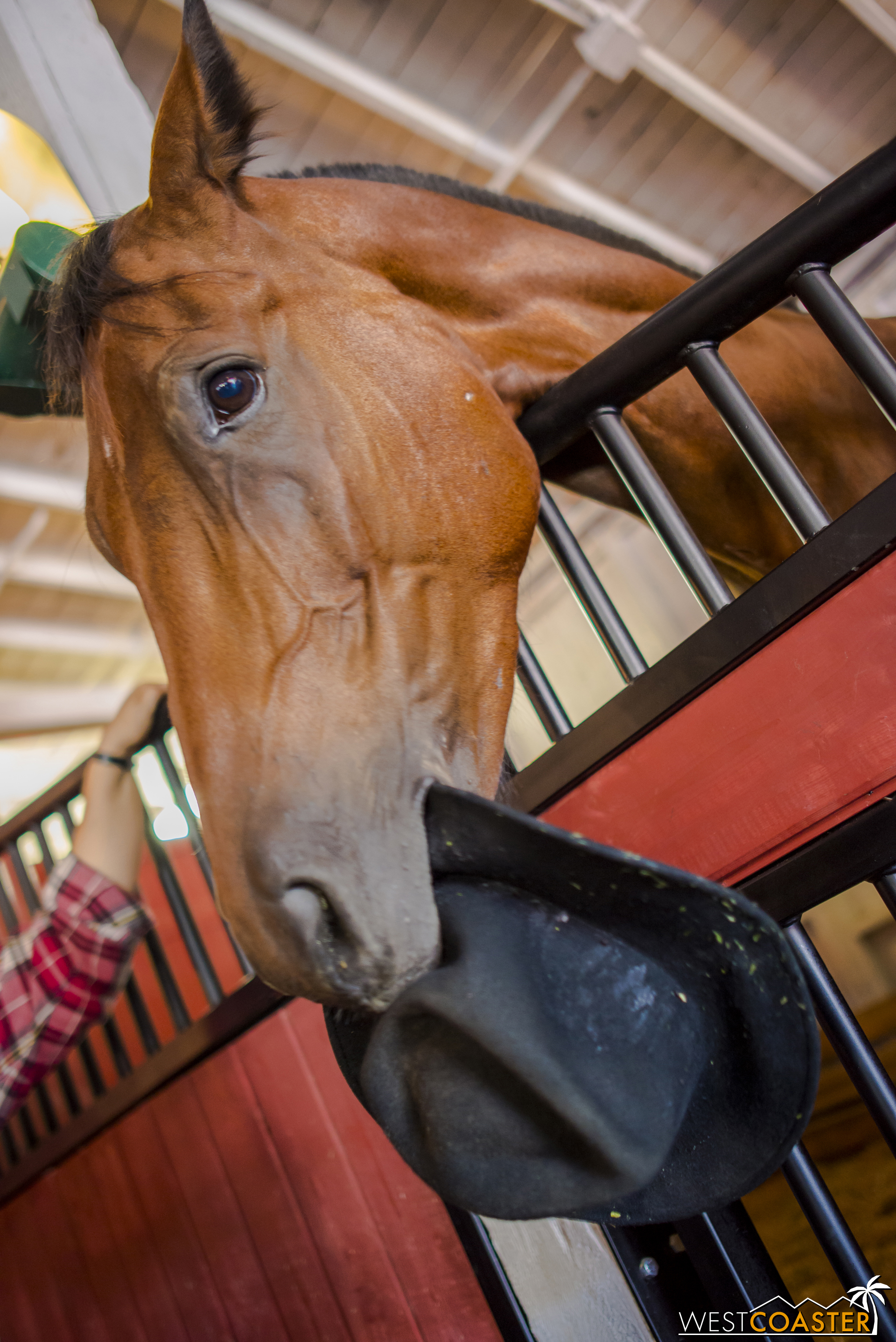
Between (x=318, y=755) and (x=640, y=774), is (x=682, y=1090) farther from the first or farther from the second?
(x=640, y=774)

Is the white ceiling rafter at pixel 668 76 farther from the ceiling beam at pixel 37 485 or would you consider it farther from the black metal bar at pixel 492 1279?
the black metal bar at pixel 492 1279

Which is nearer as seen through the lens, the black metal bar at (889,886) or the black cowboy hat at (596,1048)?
the black cowboy hat at (596,1048)

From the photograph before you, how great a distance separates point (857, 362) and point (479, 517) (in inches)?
18.5

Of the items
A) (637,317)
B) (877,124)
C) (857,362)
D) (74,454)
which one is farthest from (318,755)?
(877,124)

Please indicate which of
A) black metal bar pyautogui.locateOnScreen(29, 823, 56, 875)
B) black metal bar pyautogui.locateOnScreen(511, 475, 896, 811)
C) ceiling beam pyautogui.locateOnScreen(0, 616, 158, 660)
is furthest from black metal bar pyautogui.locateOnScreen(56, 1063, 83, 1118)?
ceiling beam pyautogui.locateOnScreen(0, 616, 158, 660)

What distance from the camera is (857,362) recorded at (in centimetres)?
91

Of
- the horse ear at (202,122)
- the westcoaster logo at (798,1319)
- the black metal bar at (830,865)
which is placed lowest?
the westcoaster logo at (798,1319)

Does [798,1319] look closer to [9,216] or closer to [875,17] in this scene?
[9,216]

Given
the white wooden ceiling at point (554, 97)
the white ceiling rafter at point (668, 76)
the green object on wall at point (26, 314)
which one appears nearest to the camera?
the green object on wall at point (26, 314)

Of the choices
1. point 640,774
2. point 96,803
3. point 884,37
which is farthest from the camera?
point 884,37

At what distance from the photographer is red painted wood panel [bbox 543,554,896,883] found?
0.86 metres

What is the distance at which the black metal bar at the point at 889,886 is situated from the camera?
2.77 feet

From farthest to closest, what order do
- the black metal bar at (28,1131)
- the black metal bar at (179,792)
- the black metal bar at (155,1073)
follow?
1. the black metal bar at (28,1131)
2. the black metal bar at (179,792)
3. the black metal bar at (155,1073)

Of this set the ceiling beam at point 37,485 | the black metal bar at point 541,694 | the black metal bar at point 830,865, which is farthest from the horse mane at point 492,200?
the ceiling beam at point 37,485
